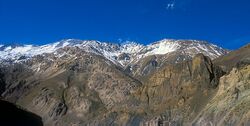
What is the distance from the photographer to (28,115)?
116m

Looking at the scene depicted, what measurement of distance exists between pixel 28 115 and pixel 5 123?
1126 centimetres

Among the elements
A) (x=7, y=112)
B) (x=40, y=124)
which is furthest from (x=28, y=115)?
(x=7, y=112)

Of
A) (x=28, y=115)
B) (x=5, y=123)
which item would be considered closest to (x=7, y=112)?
(x=5, y=123)

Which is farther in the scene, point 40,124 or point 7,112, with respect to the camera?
point 40,124

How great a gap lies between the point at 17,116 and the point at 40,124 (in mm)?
7390

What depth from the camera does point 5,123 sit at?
105 meters

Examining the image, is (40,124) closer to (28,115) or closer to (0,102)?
(28,115)

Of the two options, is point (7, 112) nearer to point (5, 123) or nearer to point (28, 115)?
point (5, 123)

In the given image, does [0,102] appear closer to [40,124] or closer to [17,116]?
[17,116]

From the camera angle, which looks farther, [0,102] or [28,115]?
[28,115]

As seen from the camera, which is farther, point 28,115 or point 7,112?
point 28,115

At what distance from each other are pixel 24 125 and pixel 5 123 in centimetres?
622

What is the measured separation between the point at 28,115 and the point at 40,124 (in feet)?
10.0

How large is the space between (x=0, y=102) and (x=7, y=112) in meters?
2.73
